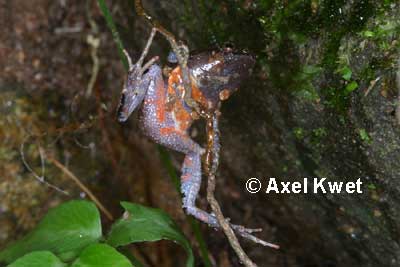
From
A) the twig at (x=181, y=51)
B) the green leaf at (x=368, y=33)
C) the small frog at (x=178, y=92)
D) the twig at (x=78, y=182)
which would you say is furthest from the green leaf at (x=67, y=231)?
the green leaf at (x=368, y=33)

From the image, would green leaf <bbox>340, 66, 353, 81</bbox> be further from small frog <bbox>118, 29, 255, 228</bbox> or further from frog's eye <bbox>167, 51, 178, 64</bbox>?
frog's eye <bbox>167, 51, 178, 64</bbox>

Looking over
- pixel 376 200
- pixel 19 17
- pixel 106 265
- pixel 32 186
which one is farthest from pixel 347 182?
pixel 19 17

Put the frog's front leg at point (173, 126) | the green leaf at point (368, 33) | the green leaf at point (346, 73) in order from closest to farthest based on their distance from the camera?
the green leaf at point (368, 33) → the green leaf at point (346, 73) → the frog's front leg at point (173, 126)

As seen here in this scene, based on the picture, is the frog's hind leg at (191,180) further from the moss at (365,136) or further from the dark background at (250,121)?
the moss at (365,136)

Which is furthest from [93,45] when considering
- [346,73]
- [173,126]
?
[346,73]

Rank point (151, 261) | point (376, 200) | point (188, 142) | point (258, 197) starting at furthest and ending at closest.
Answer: point (151, 261) → point (258, 197) → point (188, 142) → point (376, 200)

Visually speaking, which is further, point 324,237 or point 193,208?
point 324,237

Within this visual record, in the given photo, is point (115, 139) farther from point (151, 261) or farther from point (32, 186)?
point (151, 261)
